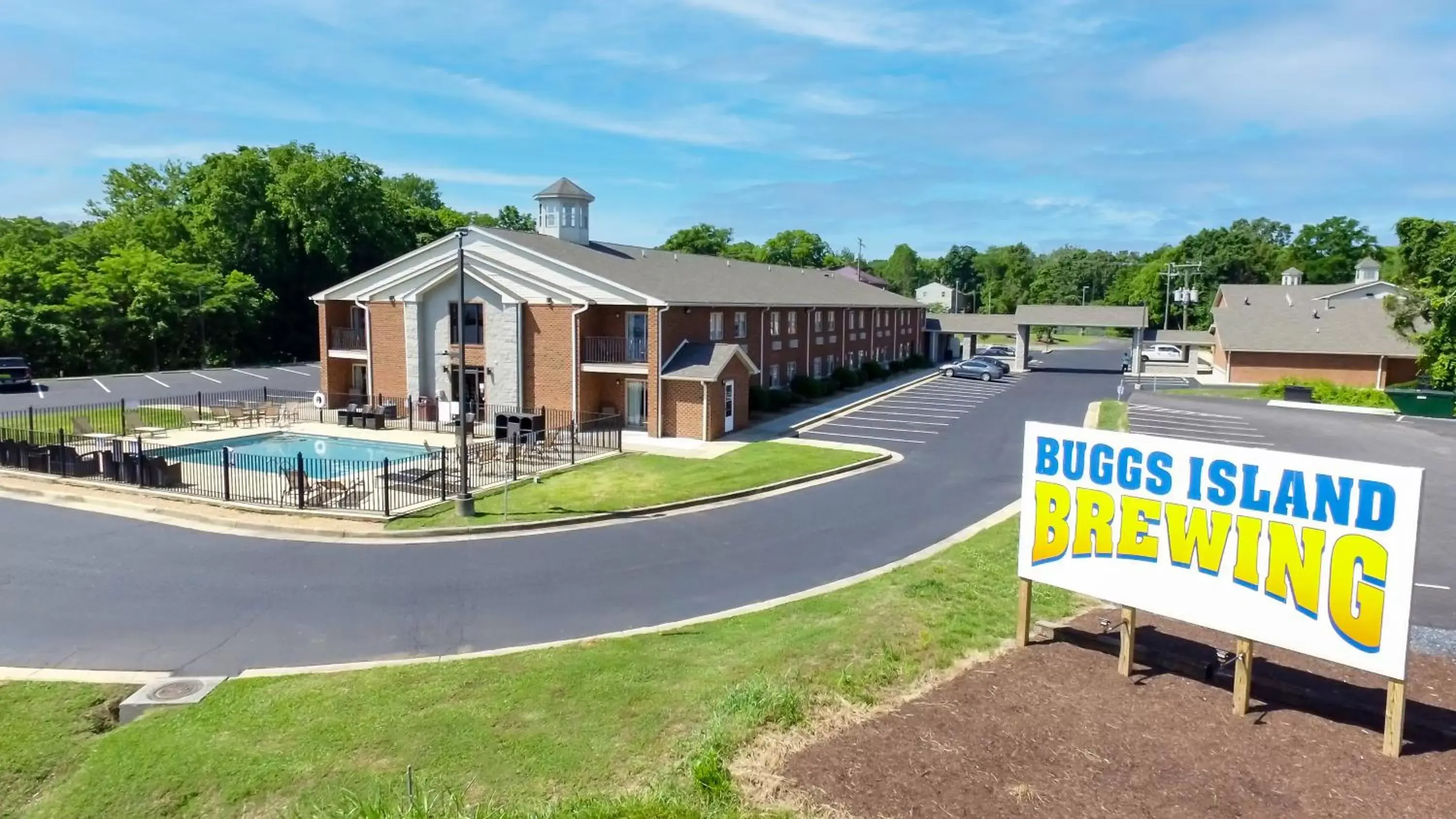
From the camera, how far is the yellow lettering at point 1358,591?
8.11 m

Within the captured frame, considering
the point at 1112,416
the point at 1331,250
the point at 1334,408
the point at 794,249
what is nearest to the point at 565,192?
the point at 1112,416

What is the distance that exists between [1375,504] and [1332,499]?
1.11 ft

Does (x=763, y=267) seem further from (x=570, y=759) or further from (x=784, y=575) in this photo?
(x=570, y=759)

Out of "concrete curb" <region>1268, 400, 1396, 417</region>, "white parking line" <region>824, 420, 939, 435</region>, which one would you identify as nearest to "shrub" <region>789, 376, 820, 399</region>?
"white parking line" <region>824, 420, 939, 435</region>

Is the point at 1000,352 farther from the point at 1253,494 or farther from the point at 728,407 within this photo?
the point at 1253,494

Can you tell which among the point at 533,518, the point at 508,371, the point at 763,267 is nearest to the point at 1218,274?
the point at 763,267

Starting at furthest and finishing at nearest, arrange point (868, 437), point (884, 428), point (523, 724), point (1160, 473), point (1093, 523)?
point (884, 428) → point (868, 437) → point (1093, 523) → point (1160, 473) → point (523, 724)

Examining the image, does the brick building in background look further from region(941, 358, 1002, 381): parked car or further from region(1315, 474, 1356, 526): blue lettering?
region(1315, 474, 1356, 526): blue lettering

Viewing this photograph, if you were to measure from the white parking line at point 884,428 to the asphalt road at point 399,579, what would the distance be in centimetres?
1031

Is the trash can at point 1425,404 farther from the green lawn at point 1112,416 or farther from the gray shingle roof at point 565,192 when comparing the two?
the gray shingle roof at point 565,192

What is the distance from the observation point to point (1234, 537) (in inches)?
359

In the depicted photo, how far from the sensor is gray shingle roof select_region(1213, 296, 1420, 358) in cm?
5012

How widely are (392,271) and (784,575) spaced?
26.8 m

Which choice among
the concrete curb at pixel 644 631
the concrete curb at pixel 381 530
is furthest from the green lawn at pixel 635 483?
the concrete curb at pixel 644 631
